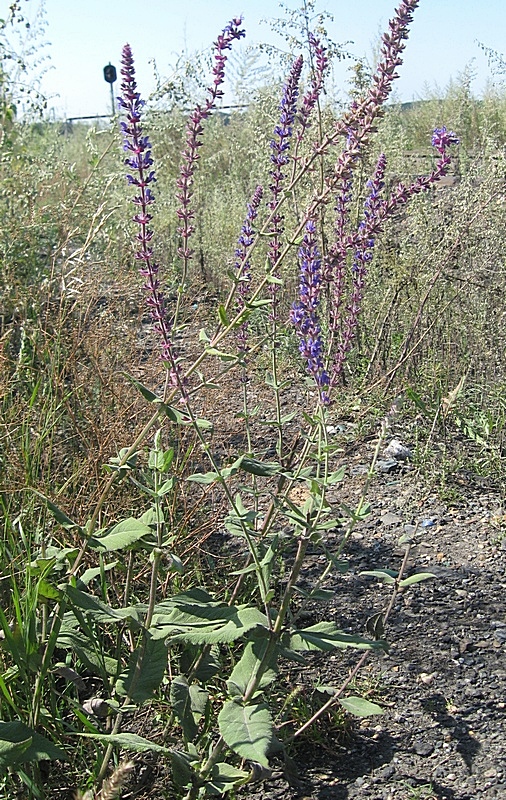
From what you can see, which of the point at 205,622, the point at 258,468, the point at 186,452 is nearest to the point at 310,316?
the point at 258,468

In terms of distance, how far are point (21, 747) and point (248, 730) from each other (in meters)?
0.42

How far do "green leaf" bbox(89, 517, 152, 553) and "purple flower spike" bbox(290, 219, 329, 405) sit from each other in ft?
1.58

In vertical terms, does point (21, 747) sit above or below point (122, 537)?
below

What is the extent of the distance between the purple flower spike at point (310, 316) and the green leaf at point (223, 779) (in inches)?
31.5

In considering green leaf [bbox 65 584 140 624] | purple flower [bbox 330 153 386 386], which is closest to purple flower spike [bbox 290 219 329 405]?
purple flower [bbox 330 153 386 386]

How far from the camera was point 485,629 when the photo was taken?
250 cm

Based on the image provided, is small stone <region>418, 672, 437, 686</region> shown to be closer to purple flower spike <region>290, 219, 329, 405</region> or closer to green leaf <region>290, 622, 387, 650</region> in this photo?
green leaf <region>290, 622, 387, 650</region>

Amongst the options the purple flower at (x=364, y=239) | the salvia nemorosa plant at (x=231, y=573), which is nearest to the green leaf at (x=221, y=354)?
the salvia nemorosa plant at (x=231, y=573)

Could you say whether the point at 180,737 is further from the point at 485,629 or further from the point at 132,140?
the point at 132,140

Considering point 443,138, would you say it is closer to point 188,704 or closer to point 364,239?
point 364,239

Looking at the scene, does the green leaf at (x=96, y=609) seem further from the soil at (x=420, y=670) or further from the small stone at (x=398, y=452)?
the small stone at (x=398, y=452)

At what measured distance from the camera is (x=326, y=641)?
1.72 metres

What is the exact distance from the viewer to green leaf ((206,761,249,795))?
1.69 metres

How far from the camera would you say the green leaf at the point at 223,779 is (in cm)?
169
